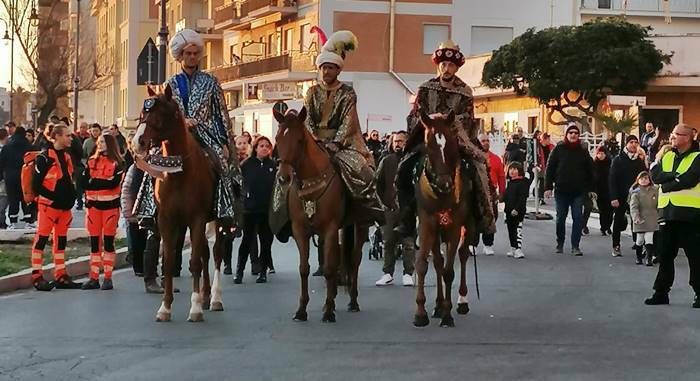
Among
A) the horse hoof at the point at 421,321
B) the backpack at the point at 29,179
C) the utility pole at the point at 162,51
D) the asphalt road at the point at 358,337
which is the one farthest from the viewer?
the utility pole at the point at 162,51

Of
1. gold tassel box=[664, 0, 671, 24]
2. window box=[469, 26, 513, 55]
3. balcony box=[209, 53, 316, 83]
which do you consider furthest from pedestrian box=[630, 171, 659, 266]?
gold tassel box=[664, 0, 671, 24]

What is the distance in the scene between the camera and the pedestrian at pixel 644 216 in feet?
61.9

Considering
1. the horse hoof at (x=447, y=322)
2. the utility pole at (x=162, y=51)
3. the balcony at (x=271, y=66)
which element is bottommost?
the horse hoof at (x=447, y=322)

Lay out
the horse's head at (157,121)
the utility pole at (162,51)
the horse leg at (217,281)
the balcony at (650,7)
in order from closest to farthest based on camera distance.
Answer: the horse's head at (157,121) < the horse leg at (217,281) < the utility pole at (162,51) < the balcony at (650,7)

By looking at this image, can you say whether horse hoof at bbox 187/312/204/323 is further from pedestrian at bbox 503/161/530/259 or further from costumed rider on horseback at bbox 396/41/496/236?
pedestrian at bbox 503/161/530/259

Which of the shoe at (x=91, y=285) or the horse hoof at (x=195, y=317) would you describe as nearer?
the horse hoof at (x=195, y=317)

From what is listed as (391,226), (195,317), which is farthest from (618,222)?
(195,317)

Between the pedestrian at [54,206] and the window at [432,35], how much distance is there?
41783 millimetres

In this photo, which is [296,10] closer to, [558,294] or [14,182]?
[14,182]

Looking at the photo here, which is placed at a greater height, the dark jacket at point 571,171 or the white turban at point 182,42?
the white turban at point 182,42

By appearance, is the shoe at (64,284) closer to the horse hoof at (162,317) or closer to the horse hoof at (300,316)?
the horse hoof at (162,317)

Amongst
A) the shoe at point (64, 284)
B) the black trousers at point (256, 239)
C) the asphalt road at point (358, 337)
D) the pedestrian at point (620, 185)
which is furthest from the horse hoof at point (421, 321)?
the pedestrian at point (620, 185)

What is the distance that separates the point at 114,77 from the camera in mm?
92750

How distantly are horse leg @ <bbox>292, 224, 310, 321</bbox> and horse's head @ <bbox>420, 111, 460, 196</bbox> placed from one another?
1.46m
